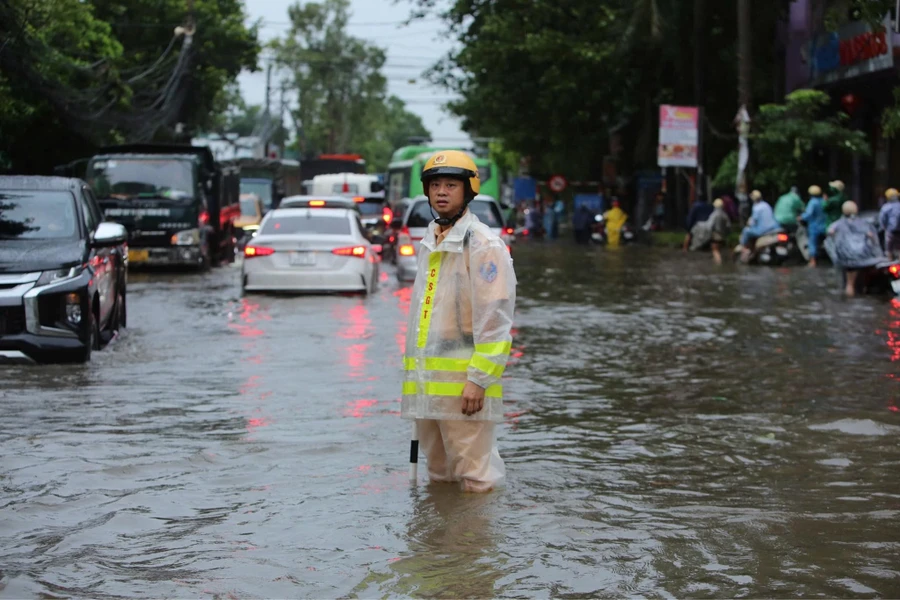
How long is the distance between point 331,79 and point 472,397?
326 feet

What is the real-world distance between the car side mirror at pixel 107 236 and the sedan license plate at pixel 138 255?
13.2 meters

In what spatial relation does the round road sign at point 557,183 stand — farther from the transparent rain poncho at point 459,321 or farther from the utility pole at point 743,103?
the transparent rain poncho at point 459,321

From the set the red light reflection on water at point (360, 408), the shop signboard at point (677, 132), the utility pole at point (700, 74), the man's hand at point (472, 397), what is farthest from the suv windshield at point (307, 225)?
the utility pole at point (700, 74)

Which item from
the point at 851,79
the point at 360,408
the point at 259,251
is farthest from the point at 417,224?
the point at 851,79

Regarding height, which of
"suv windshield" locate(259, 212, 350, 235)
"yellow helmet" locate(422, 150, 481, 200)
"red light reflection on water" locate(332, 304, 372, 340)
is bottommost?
"red light reflection on water" locate(332, 304, 372, 340)

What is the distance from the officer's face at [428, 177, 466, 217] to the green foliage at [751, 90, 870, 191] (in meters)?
29.0

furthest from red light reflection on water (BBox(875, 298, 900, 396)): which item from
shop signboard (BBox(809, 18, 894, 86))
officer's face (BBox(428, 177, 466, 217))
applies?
shop signboard (BBox(809, 18, 894, 86))

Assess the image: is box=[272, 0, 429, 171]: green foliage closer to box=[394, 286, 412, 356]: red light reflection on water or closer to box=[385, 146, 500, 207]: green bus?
box=[385, 146, 500, 207]: green bus

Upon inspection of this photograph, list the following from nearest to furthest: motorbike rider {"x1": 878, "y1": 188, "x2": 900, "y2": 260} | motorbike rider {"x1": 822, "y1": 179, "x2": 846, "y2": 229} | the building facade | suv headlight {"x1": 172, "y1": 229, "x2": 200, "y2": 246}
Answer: motorbike rider {"x1": 878, "y1": 188, "x2": 900, "y2": 260} → suv headlight {"x1": 172, "y1": 229, "x2": 200, "y2": 246} → motorbike rider {"x1": 822, "y1": 179, "x2": 846, "y2": 229} → the building facade

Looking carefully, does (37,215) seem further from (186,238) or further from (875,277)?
(875,277)

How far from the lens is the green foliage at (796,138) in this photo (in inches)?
1359

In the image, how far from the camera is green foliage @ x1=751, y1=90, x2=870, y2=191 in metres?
34.5

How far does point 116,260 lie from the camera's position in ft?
48.2

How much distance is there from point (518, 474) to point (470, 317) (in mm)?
1491
